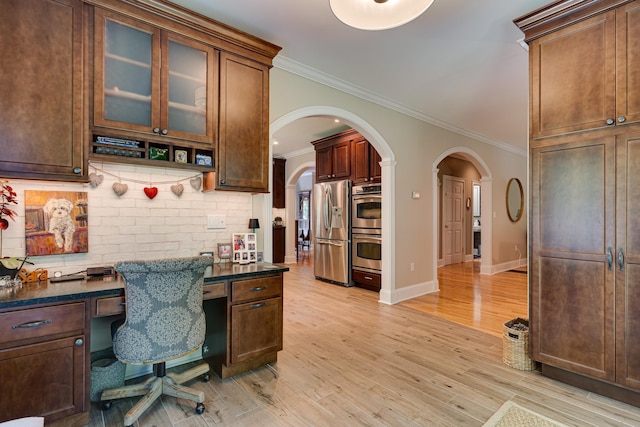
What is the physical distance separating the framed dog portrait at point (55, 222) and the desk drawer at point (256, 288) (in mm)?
1073

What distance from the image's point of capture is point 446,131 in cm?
522

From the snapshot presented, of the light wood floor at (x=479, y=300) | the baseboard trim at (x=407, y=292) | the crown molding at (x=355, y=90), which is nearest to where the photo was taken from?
the crown molding at (x=355, y=90)

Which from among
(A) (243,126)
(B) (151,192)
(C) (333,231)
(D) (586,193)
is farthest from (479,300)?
(B) (151,192)

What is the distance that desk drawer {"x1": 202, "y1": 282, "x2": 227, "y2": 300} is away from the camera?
7.02ft

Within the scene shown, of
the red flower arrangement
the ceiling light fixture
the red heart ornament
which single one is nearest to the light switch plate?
the red heart ornament

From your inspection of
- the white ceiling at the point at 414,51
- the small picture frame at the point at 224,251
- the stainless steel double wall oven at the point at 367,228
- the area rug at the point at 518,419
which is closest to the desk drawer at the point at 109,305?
the small picture frame at the point at 224,251

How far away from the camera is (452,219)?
7910 millimetres

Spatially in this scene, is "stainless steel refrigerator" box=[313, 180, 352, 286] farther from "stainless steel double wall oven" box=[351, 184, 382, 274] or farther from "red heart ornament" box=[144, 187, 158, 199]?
"red heart ornament" box=[144, 187, 158, 199]

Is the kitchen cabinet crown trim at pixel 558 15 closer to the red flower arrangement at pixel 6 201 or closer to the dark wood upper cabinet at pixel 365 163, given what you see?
the dark wood upper cabinet at pixel 365 163

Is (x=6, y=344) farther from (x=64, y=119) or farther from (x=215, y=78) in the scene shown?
(x=215, y=78)

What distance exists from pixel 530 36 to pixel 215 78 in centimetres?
246

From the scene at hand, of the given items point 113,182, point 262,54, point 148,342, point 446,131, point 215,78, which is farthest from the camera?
point 446,131

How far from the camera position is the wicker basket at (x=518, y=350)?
2.51m

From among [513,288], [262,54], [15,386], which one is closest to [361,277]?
[513,288]
